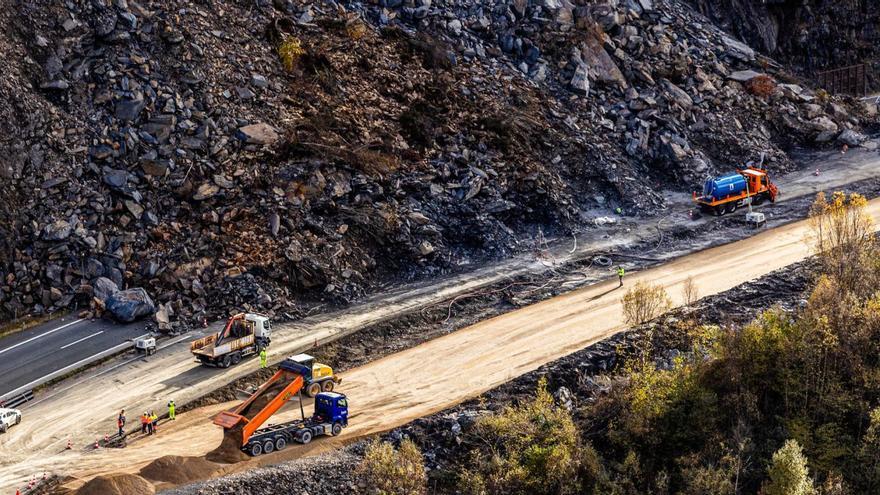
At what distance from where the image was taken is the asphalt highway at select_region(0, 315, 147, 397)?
40.8 meters

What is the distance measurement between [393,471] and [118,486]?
9.02m

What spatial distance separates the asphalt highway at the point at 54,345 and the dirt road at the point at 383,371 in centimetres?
165

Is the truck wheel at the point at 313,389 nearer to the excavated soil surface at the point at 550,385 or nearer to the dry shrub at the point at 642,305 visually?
the excavated soil surface at the point at 550,385

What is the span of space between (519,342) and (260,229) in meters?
14.0

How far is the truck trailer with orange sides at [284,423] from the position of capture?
112 feet

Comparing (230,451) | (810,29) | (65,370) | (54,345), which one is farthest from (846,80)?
(65,370)

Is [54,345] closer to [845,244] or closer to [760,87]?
[845,244]

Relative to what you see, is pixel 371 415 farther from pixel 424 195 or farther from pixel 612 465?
pixel 424 195

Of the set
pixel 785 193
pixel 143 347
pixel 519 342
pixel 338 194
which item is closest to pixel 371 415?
pixel 519 342

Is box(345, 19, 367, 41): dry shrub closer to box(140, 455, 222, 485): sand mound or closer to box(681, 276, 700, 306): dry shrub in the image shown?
box(681, 276, 700, 306): dry shrub

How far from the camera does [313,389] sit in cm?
A: 3800

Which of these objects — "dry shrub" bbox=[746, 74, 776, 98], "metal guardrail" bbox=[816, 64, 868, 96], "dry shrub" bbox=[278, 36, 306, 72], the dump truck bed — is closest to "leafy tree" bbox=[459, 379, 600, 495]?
the dump truck bed

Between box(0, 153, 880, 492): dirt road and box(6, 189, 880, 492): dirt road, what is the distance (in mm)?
49

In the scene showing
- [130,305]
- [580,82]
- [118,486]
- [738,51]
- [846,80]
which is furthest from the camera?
[846,80]
